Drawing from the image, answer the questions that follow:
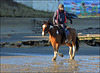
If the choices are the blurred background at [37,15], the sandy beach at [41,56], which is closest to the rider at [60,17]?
the sandy beach at [41,56]

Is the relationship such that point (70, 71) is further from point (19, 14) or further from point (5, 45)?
point (19, 14)

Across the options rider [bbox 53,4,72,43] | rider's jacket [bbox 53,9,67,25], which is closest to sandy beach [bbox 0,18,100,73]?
rider [bbox 53,4,72,43]

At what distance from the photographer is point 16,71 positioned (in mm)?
9461

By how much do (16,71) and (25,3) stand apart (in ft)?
100

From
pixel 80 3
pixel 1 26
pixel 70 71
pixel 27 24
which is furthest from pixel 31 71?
pixel 80 3

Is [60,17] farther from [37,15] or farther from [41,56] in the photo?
[37,15]

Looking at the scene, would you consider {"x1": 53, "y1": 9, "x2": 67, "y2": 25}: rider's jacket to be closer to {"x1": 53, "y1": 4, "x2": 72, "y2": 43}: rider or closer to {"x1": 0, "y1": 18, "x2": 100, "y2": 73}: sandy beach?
{"x1": 53, "y1": 4, "x2": 72, "y2": 43}: rider

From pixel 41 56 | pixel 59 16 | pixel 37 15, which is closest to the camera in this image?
pixel 59 16

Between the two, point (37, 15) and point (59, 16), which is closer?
point (59, 16)

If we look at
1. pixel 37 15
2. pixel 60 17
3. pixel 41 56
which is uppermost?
pixel 60 17

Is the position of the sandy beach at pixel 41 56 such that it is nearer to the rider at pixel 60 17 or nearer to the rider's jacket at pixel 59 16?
the rider at pixel 60 17

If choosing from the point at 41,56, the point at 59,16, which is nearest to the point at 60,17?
the point at 59,16

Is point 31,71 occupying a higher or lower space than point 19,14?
higher

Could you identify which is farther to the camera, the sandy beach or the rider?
the rider
